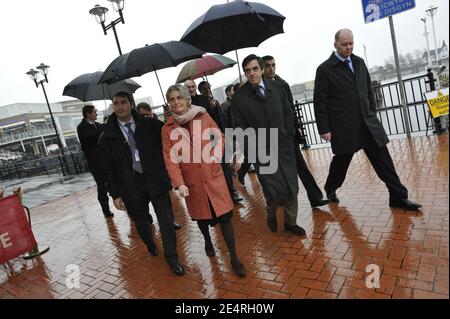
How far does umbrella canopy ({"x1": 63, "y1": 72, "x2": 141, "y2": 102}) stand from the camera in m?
5.26

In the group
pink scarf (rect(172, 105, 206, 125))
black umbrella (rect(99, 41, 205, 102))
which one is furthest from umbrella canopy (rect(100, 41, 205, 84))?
pink scarf (rect(172, 105, 206, 125))

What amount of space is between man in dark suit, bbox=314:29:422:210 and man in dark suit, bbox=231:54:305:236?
1.85 feet

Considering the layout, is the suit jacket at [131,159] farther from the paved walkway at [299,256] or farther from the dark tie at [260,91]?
the dark tie at [260,91]

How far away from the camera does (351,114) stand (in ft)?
11.7

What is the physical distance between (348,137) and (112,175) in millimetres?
2601

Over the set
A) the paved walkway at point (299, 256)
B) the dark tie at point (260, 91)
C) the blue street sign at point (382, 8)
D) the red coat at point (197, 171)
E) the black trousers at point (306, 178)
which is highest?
the blue street sign at point (382, 8)

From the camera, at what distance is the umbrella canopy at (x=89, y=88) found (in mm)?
5258

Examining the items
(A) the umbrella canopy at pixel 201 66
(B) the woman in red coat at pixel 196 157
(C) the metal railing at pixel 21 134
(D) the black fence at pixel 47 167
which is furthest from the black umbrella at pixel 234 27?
(C) the metal railing at pixel 21 134

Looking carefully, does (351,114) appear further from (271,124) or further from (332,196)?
(332,196)

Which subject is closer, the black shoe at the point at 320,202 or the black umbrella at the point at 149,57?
the black umbrella at the point at 149,57

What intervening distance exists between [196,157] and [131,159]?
0.89m

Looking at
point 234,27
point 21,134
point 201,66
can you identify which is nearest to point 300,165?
point 234,27

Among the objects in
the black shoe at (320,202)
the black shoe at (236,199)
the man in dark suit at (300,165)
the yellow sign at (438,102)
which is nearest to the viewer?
the man in dark suit at (300,165)
